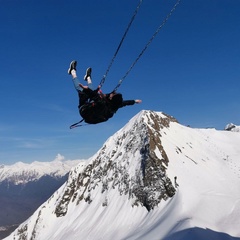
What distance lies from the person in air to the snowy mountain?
25842 mm

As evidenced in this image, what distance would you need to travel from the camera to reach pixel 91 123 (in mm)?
17438

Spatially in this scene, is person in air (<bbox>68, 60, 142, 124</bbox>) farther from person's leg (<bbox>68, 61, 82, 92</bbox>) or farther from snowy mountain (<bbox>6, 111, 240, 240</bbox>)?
snowy mountain (<bbox>6, 111, 240, 240</bbox>)

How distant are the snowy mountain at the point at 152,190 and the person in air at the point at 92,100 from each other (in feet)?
84.8

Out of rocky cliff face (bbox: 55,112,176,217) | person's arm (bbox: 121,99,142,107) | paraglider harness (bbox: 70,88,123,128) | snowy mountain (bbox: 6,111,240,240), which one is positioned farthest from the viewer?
rocky cliff face (bbox: 55,112,176,217)

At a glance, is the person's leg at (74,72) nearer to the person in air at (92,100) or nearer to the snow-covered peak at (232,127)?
the person in air at (92,100)

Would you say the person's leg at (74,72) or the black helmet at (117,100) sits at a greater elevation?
the person's leg at (74,72)

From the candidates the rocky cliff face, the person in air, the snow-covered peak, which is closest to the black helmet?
the person in air

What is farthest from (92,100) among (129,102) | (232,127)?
(232,127)

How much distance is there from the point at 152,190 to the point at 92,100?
2233 inches

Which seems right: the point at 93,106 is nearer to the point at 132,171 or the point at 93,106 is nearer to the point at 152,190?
the point at 152,190

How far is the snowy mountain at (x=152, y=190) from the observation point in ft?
160

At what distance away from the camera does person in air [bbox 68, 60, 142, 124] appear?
54.6ft

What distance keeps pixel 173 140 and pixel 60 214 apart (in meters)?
49.6

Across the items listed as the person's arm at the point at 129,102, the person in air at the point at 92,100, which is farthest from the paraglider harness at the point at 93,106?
the person's arm at the point at 129,102
